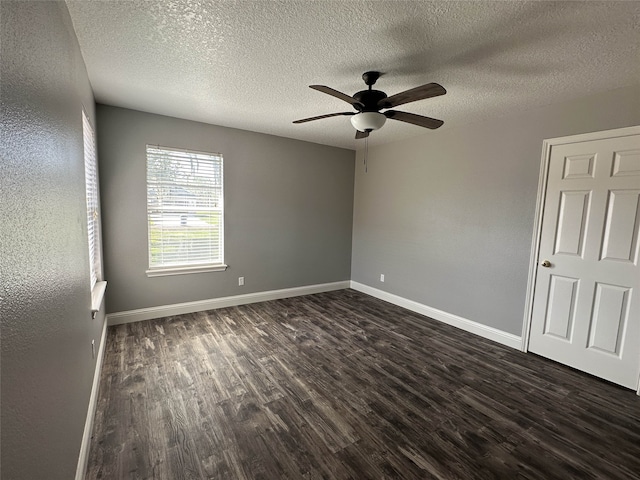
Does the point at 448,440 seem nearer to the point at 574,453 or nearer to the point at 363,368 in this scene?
the point at 574,453

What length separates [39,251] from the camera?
107 cm

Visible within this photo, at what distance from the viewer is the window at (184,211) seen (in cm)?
365

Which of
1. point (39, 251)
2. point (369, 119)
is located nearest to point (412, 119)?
point (369, 119)

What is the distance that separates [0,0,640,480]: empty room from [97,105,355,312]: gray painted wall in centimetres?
3

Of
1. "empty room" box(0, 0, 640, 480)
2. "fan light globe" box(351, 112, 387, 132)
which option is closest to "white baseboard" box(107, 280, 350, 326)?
"empty room" box(0, 0, 640, 480)

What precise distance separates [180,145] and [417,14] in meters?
3.11

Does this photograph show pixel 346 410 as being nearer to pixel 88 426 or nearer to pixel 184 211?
pixel 88 426

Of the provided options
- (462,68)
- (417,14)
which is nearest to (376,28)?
(417,14)

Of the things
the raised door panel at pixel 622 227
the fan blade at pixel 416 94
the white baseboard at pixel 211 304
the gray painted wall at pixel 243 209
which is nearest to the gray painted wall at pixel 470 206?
the raised door panel at pixel 622 227

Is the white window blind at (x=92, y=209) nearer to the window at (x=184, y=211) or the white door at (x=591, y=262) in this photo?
the window at (x=184, y=211)

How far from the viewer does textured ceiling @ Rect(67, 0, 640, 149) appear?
1.65m

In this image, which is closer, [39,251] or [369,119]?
[39,251]

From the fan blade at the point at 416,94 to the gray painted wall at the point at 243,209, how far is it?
8.29ft

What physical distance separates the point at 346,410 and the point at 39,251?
2.04 meters
